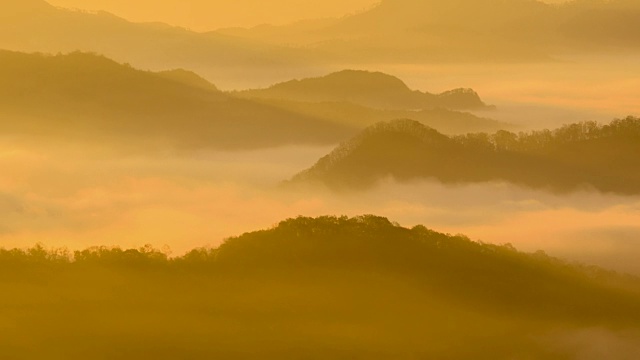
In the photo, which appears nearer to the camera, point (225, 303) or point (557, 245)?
point (225, 303)

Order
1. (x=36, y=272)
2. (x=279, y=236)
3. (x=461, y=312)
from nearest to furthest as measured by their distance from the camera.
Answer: (x=461, y=312)
(x=36, y=272)
(x=279, y=236)

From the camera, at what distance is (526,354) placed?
121562mm

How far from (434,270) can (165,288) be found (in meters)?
37.7

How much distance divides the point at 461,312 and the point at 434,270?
49.5 ft

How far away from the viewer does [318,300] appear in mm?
140250

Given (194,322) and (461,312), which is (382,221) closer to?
(461,312)

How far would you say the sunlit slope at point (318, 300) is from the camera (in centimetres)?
12000

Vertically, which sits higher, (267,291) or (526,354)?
(267,291)

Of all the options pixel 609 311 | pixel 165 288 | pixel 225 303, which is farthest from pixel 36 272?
pixel 609 311

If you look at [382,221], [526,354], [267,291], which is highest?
[382,221]

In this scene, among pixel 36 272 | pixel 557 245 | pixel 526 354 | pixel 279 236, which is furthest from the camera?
pixel 557 245

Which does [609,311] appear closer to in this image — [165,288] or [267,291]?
[267,291]

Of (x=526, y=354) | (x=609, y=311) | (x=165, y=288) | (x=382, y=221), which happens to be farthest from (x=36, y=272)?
(x=609, y=311)

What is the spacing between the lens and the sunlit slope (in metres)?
120
